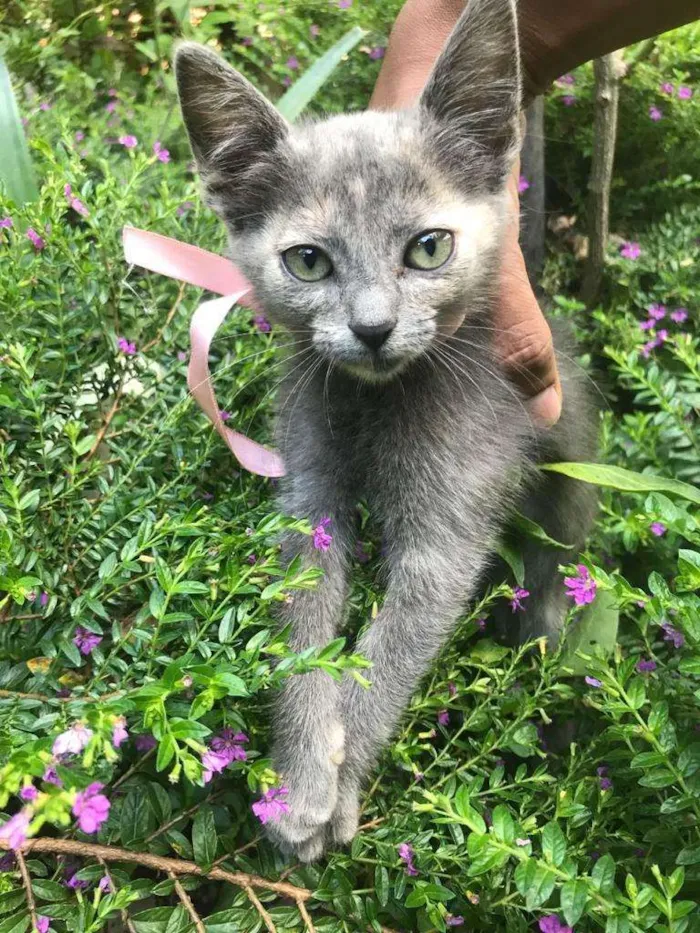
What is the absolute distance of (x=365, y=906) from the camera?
2.61ft

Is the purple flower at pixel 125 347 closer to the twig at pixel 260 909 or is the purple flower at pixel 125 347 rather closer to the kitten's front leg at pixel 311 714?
the kitten's front leg at pixel 311 714

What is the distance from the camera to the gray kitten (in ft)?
3.00

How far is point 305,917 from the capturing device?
766 millimetres

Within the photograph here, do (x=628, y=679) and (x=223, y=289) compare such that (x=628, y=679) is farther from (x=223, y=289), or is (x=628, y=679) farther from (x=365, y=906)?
(x=223, y=289)

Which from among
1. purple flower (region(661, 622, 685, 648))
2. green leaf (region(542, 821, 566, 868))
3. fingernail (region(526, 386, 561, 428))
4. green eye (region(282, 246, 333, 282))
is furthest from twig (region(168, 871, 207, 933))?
fingernail (region(526, 386, 561, 428))

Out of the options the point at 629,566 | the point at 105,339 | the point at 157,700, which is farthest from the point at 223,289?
the point at 629,566

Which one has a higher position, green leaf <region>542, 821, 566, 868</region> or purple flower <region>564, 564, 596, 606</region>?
purple flower <region>564, 564, 596, 606</region>

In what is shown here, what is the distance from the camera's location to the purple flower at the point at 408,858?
2.64ft

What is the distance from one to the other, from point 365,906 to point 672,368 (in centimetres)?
141

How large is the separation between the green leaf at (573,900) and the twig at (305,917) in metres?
0.27

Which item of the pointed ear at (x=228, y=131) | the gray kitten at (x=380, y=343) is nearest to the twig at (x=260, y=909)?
the gray kitten at (x=380, y=343)

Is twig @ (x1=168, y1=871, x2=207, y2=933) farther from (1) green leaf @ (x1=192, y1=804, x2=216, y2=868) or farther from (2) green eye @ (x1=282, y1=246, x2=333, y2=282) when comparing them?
(2) green eye @ (x1=282, y1=246, x2=333, y2=282)

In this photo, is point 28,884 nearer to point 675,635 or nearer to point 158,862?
point 158,862

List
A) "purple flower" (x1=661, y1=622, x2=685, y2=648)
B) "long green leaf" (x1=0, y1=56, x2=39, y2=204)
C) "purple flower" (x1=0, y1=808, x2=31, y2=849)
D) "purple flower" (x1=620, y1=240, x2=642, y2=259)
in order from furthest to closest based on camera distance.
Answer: "purple flower" (x1=620, y1=240, x2=642, y2=259) < "long green leaf" (x1=0, y1=56, x2=39, y2=204) < "purple flower" (x1=661, y1=622, x2=685, y2=648) < "purple flower" (x1=0, y1=808, x2=31, y2=849)
